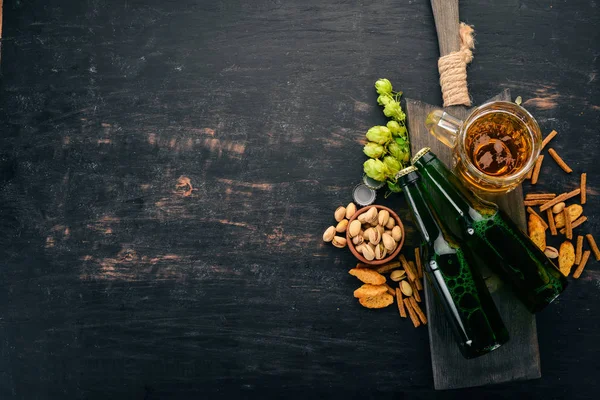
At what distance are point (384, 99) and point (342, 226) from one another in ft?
1.43

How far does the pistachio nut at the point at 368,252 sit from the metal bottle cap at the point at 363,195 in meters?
0.16

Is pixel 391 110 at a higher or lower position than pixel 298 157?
higher

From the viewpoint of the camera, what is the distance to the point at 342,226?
1604mm

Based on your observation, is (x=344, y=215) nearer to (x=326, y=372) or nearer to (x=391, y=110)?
(x=391, y=110)

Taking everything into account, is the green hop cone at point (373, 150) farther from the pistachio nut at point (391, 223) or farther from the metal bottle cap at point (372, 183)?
the pistachio nut at point (391, 223)

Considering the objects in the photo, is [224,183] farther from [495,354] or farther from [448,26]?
[495,354]

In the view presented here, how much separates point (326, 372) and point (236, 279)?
43 cm

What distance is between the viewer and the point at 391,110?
1564 mm

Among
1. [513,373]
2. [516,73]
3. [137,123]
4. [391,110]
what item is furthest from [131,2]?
[513,373]

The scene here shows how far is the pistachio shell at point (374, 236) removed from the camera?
1.51 m

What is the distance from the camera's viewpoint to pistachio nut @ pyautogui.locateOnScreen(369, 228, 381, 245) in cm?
151

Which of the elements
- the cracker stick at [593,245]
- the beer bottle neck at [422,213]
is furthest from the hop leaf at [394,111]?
the cracker stick at [593,245]

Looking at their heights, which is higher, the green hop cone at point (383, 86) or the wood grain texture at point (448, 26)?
the wood grain texture at point (448, 26)

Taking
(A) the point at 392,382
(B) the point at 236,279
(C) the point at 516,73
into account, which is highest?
(C) the point at 516,73
